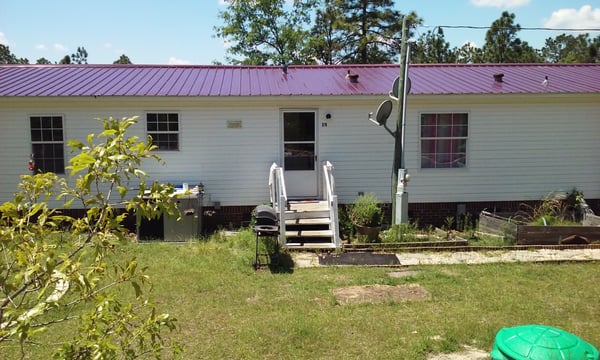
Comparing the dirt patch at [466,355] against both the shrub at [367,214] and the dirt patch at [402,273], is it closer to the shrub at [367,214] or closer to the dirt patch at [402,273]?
the dirt patch at [402,273]

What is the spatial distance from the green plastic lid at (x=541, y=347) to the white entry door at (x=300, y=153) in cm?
839

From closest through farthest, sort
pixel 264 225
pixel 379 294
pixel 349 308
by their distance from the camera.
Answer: pixel 349 308 → pixel 379 294 → pixel 264 225

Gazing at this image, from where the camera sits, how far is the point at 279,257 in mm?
8281

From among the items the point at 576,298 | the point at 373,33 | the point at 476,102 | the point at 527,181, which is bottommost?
the point at 576,298

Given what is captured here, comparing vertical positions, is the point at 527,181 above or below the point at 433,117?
below

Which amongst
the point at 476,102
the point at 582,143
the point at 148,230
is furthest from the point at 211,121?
the point at 582,143

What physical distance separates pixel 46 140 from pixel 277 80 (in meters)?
5.42

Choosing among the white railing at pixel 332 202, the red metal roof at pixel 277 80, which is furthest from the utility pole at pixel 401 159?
the white railing at pixel 332 202

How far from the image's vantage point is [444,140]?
11352 millimetres

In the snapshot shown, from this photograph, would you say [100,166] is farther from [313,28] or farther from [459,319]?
[313,28]

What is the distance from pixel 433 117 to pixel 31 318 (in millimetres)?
10498

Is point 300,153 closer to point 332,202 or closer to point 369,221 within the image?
point 332,202

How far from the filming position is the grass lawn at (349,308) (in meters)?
4.74

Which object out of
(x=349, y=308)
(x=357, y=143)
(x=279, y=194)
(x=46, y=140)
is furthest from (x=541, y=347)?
(x=46, y=140)
